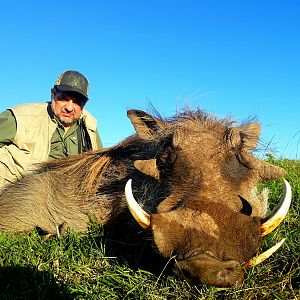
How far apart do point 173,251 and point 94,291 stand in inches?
24.6

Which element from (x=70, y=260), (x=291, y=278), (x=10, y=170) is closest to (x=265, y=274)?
(x=291, y=278)

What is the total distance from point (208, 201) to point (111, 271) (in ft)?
2.89

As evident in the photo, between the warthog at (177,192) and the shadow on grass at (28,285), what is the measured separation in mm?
674

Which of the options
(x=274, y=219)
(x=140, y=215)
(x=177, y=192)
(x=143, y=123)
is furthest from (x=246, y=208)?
(x=143, y=123)

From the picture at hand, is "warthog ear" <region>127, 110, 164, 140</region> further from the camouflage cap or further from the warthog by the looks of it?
the camouflage cap

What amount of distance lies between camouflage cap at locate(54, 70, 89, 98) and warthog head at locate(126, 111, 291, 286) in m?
1.95

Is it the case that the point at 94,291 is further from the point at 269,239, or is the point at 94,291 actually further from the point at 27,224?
the point at 27,224

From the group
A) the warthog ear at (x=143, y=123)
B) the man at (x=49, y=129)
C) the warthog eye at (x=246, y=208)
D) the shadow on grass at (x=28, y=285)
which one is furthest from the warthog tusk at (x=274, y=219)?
the man at (x=49, y=129)

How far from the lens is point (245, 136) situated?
148 inches

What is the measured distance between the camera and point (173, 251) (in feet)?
8.90

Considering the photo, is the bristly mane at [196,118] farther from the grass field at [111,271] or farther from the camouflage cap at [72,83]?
the camouflage cap at [72,83]

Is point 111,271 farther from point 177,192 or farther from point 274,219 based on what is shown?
point 274,219

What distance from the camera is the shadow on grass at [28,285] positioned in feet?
9.89

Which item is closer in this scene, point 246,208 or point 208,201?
point 208,201
